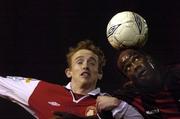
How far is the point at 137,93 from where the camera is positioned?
483cm

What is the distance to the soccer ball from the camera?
526 cm

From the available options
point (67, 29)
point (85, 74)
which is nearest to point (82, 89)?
point (85, 74)

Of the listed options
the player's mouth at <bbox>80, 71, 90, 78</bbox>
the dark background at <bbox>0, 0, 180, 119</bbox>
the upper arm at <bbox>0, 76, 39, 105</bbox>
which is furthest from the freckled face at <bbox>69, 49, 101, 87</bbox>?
the dark background at <bbox>0, 0, 180, 119</bbox>

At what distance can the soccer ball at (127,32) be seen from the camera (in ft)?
17.3

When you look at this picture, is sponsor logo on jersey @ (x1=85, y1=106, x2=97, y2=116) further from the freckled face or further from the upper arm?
the upper arm

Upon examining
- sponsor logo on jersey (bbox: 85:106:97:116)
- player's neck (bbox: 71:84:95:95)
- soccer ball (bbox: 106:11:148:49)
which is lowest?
sponsor logo on jersey (bbox: 85:106:97:116)

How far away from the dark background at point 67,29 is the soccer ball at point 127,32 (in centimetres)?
97

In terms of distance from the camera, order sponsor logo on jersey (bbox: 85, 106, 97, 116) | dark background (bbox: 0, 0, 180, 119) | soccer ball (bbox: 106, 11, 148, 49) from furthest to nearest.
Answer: dark background (bbox: 0, 0, 180, 119), soccer ball (bbox: 106, 11, 148, 49), sponsor logo on jersey (bbox: 85, 106, 97, 116)

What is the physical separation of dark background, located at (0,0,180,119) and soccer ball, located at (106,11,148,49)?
969 millimetres

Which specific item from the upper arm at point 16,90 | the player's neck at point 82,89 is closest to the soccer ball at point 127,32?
the player's neck at point 82,89

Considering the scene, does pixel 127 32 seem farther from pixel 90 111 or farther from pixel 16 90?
pixel 16 90

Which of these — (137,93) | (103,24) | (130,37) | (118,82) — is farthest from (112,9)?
(137,93)

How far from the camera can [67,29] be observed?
637 centimetres

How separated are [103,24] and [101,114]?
66.1 inches
